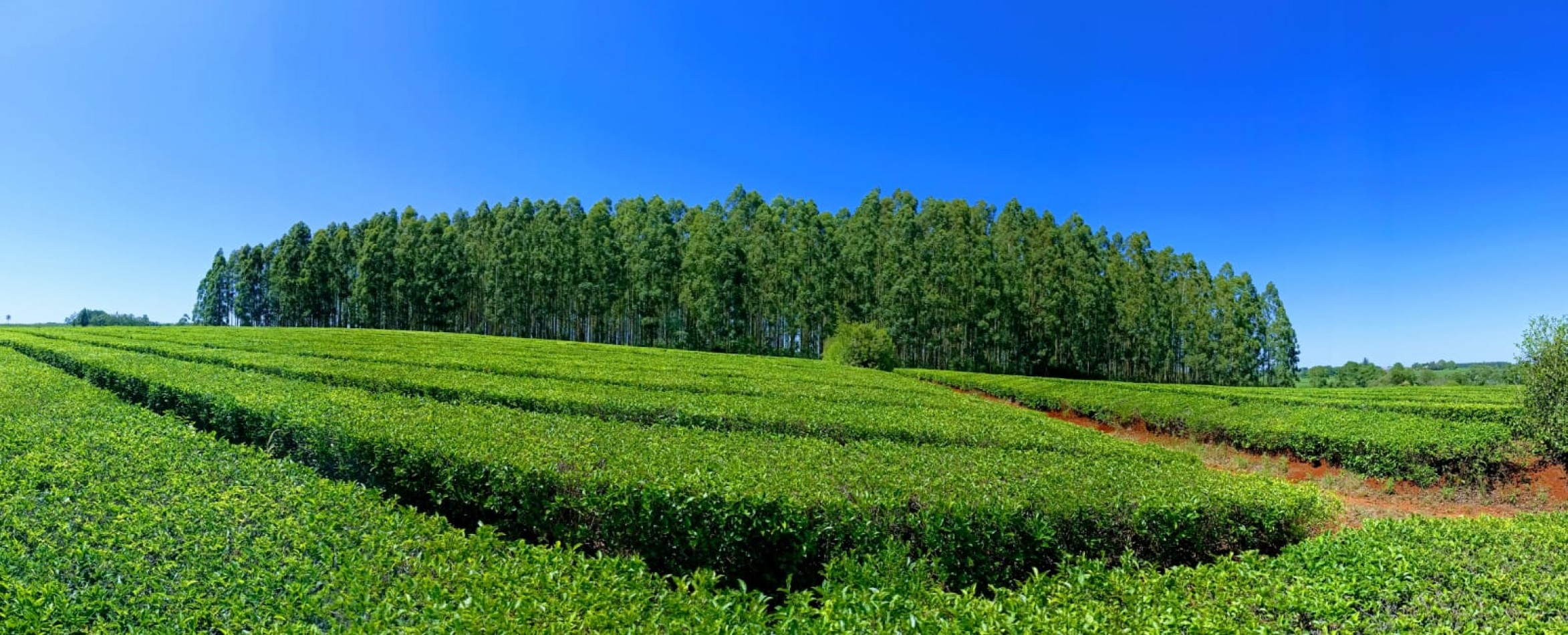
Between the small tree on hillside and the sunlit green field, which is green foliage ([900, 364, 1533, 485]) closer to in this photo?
the small tree on hillside

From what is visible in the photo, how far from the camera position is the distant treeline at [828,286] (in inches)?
1784

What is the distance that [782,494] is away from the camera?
459cm

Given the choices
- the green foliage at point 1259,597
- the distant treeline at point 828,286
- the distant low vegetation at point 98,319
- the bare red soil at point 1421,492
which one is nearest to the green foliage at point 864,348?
the distant treeline at point 828,286

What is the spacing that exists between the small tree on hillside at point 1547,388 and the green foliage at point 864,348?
845 inches

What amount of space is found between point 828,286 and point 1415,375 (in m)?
47.7

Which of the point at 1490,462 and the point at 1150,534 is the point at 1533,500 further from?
the point at 1150,534

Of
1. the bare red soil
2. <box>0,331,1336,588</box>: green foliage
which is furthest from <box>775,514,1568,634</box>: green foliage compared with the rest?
the bare red soil

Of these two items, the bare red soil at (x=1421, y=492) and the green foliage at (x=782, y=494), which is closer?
the green foliage at (x=782, y=494)

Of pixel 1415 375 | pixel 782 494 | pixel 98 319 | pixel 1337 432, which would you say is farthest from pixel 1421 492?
pixel 98 319

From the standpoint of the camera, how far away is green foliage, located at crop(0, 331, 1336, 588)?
454cm

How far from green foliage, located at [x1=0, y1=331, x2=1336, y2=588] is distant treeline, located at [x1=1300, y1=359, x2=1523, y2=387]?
162 ft

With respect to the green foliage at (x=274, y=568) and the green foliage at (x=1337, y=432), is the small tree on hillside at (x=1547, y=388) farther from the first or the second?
the green foliage at (x=274, y=568)

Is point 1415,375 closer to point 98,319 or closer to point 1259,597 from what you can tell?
point 1259,597

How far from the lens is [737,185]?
1965 inches
